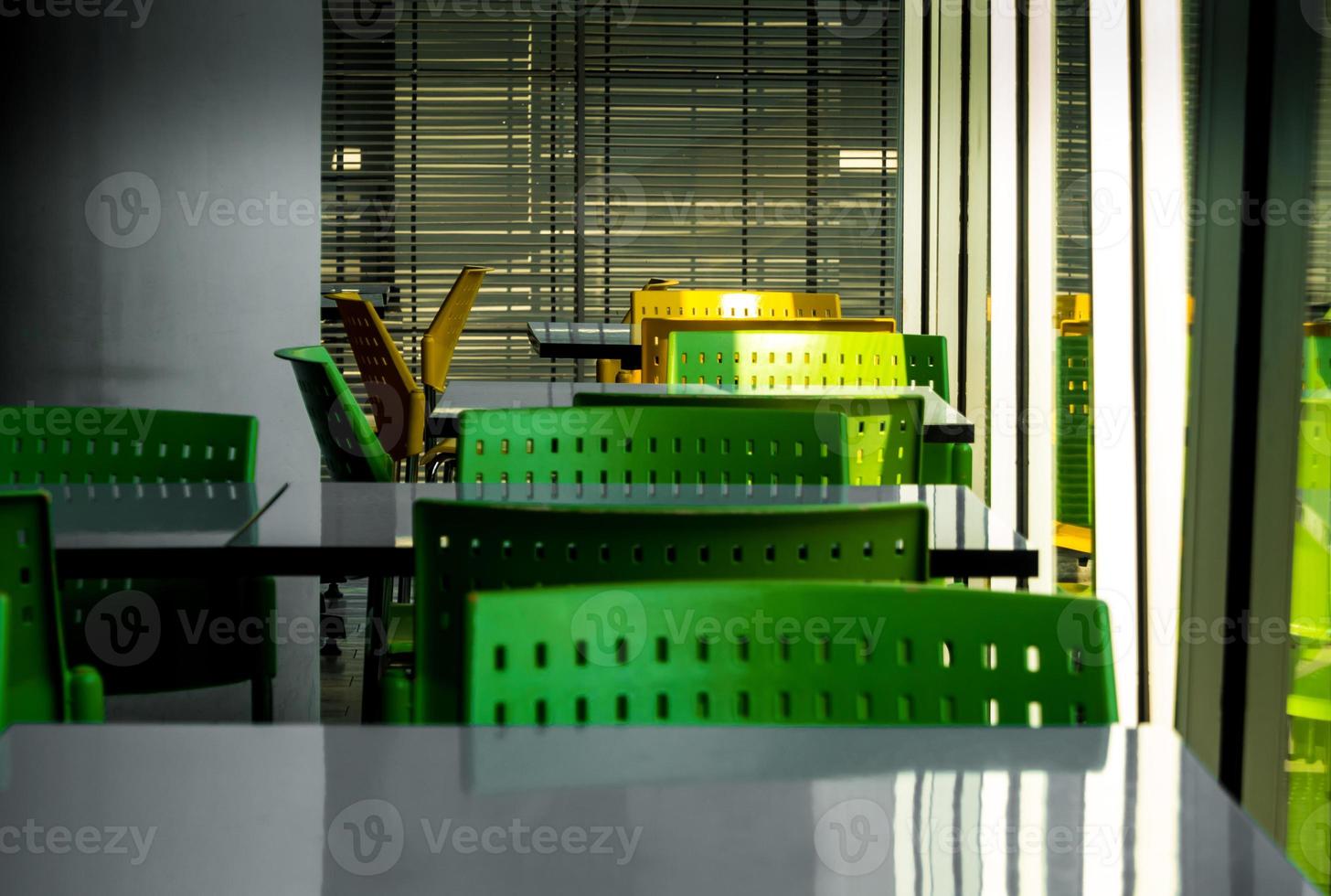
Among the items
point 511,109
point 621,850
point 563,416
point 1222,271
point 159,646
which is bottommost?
point 159,646

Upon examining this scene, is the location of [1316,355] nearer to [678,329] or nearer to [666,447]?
[666,447]

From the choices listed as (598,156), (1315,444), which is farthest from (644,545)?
(598,156)

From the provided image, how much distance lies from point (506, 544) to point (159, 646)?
1.15 metres

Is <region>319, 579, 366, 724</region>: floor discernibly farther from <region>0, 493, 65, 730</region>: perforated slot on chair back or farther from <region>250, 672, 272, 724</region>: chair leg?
<region>0, 493, 65, 730</region>: perforated slot on chair back

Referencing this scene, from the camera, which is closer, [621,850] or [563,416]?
[621,850]

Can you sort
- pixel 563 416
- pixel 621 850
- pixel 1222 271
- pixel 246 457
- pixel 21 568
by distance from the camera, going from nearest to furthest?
1. pixel 621 850
2. pixel 21 568
3. pixel 1222 271
4. pixel 563 416
5. pixel 246 457

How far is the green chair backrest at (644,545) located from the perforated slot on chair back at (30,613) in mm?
410

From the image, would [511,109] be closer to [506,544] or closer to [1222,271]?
[1222,271]

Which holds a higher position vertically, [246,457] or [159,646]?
[246,457]

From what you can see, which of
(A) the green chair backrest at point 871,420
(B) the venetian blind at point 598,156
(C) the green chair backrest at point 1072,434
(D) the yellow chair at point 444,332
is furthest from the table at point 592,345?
(B) the venetian blind at point 598,156

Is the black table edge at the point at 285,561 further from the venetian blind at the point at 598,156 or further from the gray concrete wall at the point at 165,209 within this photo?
the venetian blind at the point at 598,156

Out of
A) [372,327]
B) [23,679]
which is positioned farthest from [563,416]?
[372,327]

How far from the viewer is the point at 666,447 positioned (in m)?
2.18

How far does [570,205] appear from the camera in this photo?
7.02m
